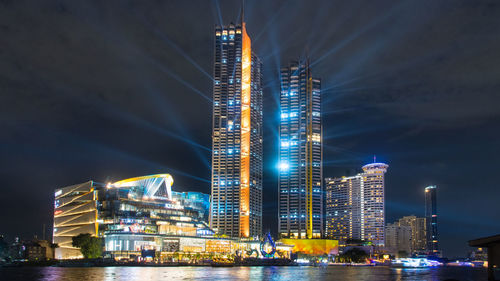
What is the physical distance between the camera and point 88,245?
6757 inches

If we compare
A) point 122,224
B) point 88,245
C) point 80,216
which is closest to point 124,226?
point 122,224

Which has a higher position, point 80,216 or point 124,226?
point 80,216

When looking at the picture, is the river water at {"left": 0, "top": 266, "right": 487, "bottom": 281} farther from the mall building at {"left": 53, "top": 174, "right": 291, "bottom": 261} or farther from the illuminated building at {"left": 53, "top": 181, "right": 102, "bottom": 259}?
the illuminated building at {"left": 53, "top": 181, "right": 102, "bottom": 259}

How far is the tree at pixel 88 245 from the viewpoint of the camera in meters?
171

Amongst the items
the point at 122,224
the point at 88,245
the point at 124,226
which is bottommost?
the point at 88,245

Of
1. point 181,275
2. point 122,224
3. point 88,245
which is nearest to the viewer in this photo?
point 181,275

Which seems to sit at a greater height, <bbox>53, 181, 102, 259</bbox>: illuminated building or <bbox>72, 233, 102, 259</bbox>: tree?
<bbox>53, 181, 102, 259</bbox>: illuminated building

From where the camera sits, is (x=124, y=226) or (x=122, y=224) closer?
(x=124, y=226)

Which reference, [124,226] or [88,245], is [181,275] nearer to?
[88,245]

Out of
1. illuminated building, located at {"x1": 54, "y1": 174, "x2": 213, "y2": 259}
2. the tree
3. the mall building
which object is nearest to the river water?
the tree

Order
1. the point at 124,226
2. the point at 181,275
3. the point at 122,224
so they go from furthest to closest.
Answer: the point at 122,224 → the point at 124,226 → the point at 181,275

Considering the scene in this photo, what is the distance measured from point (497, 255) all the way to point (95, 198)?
163850mm

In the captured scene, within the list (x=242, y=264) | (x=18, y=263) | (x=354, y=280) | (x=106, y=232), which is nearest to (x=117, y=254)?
(x=106, y=232)

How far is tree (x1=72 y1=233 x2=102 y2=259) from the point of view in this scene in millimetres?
171375
